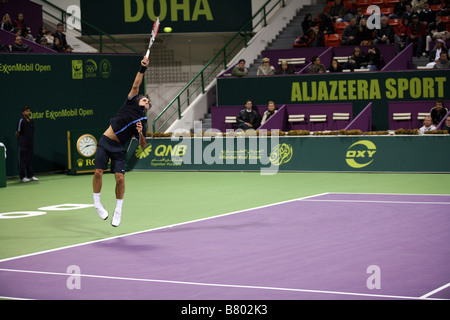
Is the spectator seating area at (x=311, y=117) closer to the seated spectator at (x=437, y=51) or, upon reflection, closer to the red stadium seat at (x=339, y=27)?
the seated spectator at (x=437, y=51)

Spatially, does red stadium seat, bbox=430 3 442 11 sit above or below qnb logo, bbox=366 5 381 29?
above

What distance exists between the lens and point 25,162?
20875mm

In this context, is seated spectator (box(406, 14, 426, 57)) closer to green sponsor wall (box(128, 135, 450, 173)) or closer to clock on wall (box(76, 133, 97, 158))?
green sponsor wall (box(128, 135, 450, 173))

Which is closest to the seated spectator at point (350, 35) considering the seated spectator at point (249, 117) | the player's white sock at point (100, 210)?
the seated spectator at point (249, 117)

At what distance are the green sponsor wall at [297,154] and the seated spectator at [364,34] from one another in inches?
293

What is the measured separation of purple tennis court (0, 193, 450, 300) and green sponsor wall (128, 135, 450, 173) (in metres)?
6.18

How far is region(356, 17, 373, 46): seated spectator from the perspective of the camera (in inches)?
1062

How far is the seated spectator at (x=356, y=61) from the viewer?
83.8ft

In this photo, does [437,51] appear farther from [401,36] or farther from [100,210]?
[100,210]

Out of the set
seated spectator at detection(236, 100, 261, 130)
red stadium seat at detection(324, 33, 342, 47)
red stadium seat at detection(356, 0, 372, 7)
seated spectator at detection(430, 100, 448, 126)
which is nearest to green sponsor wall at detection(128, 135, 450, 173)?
seated spectator at detection(430, 100, 448, 126)

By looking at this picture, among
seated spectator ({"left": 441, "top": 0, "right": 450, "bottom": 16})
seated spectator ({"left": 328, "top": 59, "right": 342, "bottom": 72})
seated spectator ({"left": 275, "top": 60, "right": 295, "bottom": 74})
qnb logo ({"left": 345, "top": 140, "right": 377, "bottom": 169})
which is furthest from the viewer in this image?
seated spectator ({"left": 441, "top": 0, "right": 450, "bottom": 16})

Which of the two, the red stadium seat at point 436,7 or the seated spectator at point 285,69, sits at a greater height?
the red stadium seat at point 436,7
